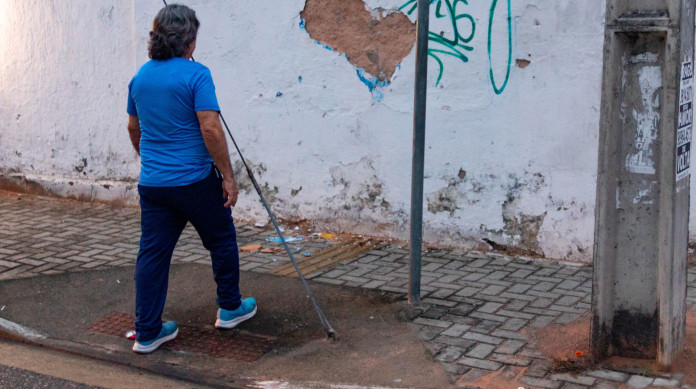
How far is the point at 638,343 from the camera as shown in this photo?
13.3 feet

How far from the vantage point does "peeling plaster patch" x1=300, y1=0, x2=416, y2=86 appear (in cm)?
Result: 657

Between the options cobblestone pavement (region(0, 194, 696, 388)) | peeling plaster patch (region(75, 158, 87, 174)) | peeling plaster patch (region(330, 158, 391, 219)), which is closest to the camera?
cobblestone pavement (region(0, 194, 696, 388))

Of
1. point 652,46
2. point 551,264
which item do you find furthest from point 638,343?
point 551,264

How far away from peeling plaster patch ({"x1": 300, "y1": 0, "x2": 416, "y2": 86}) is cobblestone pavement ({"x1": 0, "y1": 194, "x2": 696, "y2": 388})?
150 cm

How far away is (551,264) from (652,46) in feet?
8.71

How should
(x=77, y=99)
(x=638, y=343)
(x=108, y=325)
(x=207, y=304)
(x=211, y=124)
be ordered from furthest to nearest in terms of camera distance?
(x=77, y=99) → (x=207, y=304) → (x=108, y=325) → (x=211, y=124) → (x=638, y=343)

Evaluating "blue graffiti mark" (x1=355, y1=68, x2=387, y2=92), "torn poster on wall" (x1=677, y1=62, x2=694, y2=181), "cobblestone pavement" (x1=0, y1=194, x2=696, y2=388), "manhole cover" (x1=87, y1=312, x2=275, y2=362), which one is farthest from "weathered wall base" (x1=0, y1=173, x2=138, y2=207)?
"torn poster on wall" (x1=677, y1=62, x2=694, y2=181)

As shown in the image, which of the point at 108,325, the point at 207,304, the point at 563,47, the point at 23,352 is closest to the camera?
the point at 23,352

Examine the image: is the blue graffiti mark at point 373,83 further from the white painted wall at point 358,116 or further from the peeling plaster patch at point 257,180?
the peeling plaster patch at point 257,180

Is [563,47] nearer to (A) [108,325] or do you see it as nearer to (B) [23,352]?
(A) [108,325]

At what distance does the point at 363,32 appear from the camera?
6.71 m

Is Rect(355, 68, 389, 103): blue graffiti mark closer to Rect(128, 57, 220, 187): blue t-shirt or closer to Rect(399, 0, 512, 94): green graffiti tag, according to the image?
Rect(399, 0, 512, 94): green graffiti tag

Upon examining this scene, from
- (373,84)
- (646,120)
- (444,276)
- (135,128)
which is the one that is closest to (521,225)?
(444,276)

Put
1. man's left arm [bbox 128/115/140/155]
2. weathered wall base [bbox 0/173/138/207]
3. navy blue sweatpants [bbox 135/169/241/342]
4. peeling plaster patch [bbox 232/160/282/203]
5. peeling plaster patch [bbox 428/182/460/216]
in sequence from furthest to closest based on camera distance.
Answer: weathered wall base [bbox 0/173/138/207], peeling plaster patch [bbox 232/160/282/203], peeling plaster patch [bbox 428/182/460/216], man's left arm [bbox 128/115/140/155], navy blue sweatpants [bbox 135/169/241/342]
